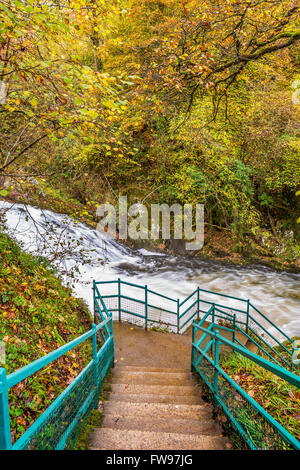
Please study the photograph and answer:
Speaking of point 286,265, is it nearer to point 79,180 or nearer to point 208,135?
point 208,135

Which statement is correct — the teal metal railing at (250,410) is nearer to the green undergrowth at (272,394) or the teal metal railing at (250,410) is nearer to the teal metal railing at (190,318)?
the green undergrowth at (272,394)

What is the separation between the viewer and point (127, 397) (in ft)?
13.0

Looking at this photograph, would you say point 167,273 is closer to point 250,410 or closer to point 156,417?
point 156,417

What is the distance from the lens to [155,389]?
4.27 metres

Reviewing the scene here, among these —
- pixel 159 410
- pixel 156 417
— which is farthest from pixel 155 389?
pixel 156 417

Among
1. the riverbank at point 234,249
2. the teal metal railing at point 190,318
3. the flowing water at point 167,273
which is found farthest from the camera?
the riverbank at point 234,249

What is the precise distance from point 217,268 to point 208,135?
702 centimetres

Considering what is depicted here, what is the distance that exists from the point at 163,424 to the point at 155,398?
92cm

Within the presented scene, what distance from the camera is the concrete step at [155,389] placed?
4.11m

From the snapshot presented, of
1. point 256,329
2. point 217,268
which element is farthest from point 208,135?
point 256,329

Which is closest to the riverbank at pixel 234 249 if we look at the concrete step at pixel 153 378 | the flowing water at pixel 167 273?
the flowing water at pixel 167 273

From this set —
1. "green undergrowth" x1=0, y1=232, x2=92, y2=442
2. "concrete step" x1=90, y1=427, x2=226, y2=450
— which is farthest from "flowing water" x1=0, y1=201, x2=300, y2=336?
"concrete step" x1=90, y1=427, x2=226, y2=450

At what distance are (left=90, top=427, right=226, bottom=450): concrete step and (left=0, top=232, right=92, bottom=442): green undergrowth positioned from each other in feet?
3.38
